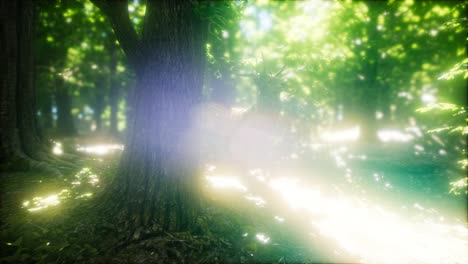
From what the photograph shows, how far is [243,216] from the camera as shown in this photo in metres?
5.88

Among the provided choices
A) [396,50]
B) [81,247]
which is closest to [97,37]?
[81,247]

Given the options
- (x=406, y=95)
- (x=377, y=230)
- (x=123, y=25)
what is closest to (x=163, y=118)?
(x=123, y=25)

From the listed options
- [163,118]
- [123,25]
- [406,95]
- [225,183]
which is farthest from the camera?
[406,95]

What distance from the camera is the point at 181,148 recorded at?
15.1 feet

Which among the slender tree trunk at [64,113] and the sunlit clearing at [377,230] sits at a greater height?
the slender tree trunk at [64,113]

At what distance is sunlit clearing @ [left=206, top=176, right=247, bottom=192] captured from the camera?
7.90m

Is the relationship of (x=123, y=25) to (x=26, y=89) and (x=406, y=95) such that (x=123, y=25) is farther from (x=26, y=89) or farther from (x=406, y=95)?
(x=406, y=95)

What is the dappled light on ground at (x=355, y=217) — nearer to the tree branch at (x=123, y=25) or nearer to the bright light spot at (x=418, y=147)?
the tree branch at (x=123, y=25)

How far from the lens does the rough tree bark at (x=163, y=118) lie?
14.6ft

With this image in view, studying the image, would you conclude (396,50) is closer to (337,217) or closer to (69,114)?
(337,217)

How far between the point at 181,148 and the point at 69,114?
1873 cm

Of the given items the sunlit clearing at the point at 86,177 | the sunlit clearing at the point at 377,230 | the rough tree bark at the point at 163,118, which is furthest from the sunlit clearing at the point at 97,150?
the sunlit clearing at the point at 377,230

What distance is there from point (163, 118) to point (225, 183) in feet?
14.2

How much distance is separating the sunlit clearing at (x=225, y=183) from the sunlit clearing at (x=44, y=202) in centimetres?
388
